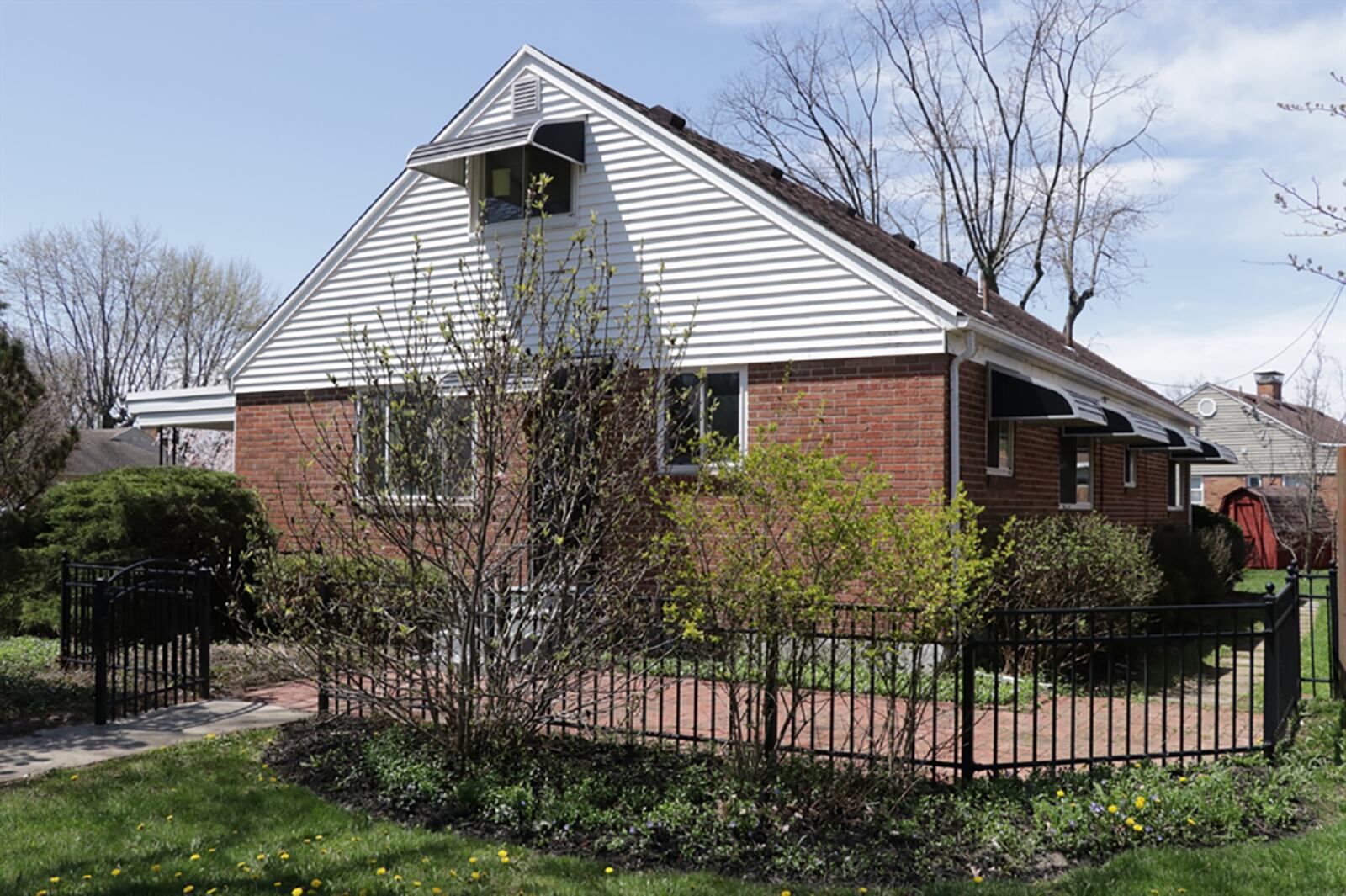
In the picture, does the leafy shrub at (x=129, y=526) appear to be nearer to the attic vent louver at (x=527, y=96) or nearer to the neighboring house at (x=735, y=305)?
the neighboring house at (x=735, y=305)

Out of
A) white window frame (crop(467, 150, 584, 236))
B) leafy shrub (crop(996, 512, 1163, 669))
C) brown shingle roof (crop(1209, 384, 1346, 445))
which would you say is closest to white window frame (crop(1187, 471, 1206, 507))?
brown shingle roof (crop(1209, 384, 1346, 445))

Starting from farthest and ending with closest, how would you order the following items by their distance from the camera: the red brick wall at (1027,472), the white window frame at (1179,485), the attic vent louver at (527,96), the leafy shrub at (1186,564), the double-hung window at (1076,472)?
the white window frame at (1179,485) → the double-hung window at (1076,472) → the leafy shrub at (1186,564) → the attic vent louver at (527,96) → the red brick wall at (1027,472)

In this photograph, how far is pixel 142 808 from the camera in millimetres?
6078

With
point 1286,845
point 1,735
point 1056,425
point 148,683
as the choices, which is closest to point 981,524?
point 1056,425

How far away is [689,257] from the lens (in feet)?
41.8

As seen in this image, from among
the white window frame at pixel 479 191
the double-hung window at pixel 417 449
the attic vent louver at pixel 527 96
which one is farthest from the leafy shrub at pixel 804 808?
the attic vent louver at pixel 527 96

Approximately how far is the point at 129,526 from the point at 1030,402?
10.1 meters

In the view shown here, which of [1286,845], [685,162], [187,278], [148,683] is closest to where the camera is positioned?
[1286,845]

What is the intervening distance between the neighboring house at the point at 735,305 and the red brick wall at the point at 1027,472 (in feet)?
0.14

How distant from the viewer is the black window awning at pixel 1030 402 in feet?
39.9

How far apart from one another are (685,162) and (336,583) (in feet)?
23.8

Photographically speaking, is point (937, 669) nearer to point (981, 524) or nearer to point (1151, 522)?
point (981, 524)

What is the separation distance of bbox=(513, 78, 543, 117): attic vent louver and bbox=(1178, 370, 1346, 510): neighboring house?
28.0 m

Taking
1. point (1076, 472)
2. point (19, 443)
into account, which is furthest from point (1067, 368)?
point (19, 443)
